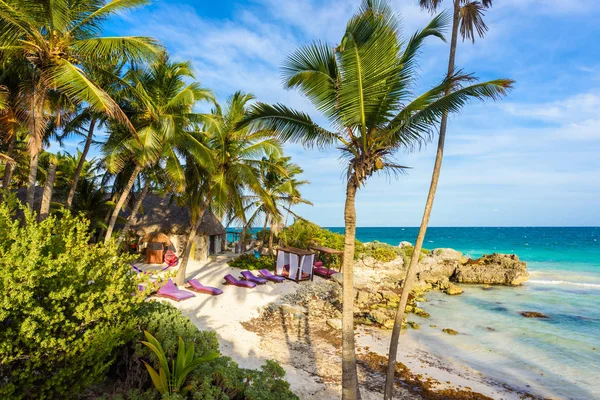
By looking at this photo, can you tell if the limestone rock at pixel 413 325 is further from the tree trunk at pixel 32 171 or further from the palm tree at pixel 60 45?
the tree trunk at pixel 32 171

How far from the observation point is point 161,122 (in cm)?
1211

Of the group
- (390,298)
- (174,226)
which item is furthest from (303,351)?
(174,226)

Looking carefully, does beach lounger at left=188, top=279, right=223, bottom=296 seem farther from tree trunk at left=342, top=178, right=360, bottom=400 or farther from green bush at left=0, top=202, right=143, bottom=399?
green bush at left=0, top=202, right=143, bottom=399

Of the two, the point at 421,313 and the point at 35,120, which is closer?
the point at 35,120

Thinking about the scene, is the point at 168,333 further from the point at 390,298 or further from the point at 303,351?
the point at 390,298

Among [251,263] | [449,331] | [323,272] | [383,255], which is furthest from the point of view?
[383,255]

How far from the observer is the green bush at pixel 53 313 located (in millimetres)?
3463

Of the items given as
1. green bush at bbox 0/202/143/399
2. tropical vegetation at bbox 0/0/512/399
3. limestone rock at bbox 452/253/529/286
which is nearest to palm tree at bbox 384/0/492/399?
tropical vegetation at bbox 0/0/512/399

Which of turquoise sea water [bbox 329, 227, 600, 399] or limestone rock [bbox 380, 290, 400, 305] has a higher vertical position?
limestone rock [bbox 380, 290, 400, 305]

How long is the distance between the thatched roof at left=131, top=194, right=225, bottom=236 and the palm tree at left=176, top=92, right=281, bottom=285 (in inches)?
284

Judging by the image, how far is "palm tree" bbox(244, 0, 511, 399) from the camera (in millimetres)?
5227

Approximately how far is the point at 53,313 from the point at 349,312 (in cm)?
434

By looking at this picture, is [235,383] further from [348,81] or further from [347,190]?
[348,81]

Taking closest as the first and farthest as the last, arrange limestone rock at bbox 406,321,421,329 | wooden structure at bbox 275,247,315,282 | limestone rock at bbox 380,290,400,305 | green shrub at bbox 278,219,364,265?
1. limestone rock at bbox 406,321,421,329
2. limestone rock at bbox 380,290,400,305
3. wooden structure at bbox 275,247,315,282
4. green shrub at bbox 278,219,364,265
